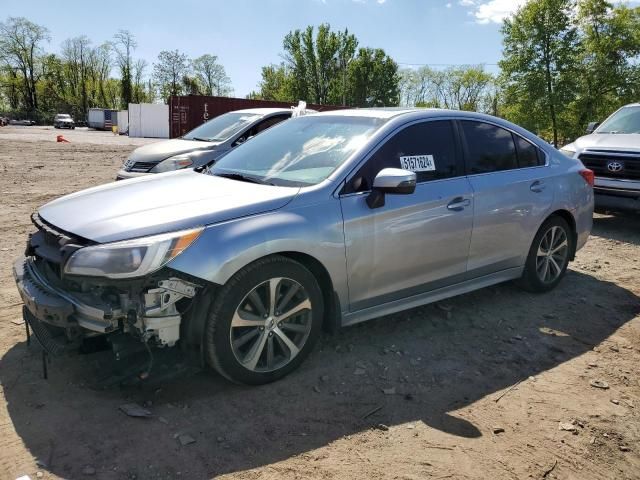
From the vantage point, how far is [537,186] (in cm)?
478

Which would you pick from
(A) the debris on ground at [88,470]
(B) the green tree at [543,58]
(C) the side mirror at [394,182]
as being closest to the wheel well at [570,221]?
(C) the side mirror at [394,182]

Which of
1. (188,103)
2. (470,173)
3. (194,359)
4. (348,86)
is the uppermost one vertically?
(348,86)

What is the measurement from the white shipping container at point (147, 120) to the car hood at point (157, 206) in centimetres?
4251

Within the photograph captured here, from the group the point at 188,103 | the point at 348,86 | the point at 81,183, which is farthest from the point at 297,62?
the point at 81,183

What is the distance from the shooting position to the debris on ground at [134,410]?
9.73 feet

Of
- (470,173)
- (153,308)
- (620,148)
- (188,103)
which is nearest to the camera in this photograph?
(153,308)

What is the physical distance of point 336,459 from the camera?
2.68 m

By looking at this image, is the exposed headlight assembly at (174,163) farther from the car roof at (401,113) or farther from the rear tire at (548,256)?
the rear tire at (548,256)

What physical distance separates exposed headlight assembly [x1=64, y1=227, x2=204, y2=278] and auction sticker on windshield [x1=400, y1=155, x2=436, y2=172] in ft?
5.96

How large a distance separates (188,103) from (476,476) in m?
20.7

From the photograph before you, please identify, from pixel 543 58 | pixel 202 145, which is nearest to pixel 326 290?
pixel 202 145

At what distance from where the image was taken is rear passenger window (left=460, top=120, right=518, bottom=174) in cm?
439

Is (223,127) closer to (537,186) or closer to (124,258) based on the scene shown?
(537,186)

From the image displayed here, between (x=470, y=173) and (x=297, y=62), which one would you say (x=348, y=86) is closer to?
(x=297, y=62)
